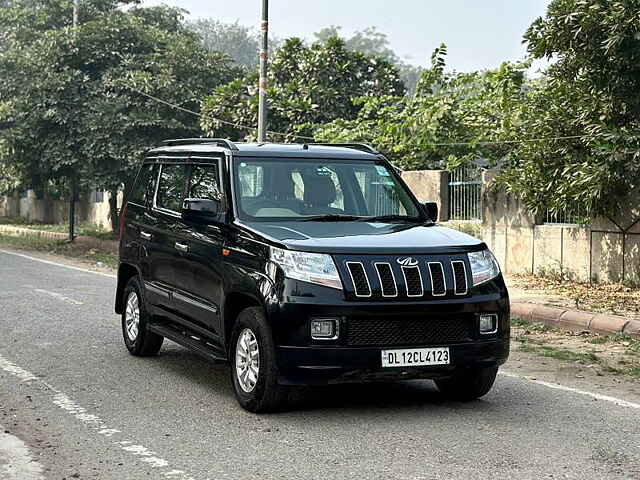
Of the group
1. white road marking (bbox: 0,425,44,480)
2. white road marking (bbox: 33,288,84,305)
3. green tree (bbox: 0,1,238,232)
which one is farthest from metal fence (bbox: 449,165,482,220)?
white road marking (bbox: 0,425,44,480)

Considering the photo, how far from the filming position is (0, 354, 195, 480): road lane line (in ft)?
19.6

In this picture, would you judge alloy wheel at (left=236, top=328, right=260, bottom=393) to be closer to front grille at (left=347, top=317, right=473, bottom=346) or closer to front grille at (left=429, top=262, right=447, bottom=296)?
front grille at (left=347, top=317, right=473, bottom=346)

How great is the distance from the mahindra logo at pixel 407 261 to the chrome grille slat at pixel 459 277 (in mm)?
295

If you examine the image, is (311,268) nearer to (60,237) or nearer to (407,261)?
(407,261)

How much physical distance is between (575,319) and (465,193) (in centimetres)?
773

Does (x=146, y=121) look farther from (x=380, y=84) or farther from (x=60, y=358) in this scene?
(x=60, y=358)

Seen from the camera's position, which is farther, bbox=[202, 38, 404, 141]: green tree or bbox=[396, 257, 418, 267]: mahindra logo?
bbox=[202, 38, 404, 141]: green tree

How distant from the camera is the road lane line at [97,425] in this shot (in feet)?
19.6

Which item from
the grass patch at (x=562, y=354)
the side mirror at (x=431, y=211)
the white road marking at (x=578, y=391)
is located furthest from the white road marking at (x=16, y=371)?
the grass patch at (x=562, y=354)

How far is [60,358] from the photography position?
9797 mm

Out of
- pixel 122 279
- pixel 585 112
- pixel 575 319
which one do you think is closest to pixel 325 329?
pixel 122 279

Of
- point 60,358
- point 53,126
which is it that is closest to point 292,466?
point 60,358

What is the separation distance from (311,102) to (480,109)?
6128 mm

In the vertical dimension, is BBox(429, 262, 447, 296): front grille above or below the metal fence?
below
